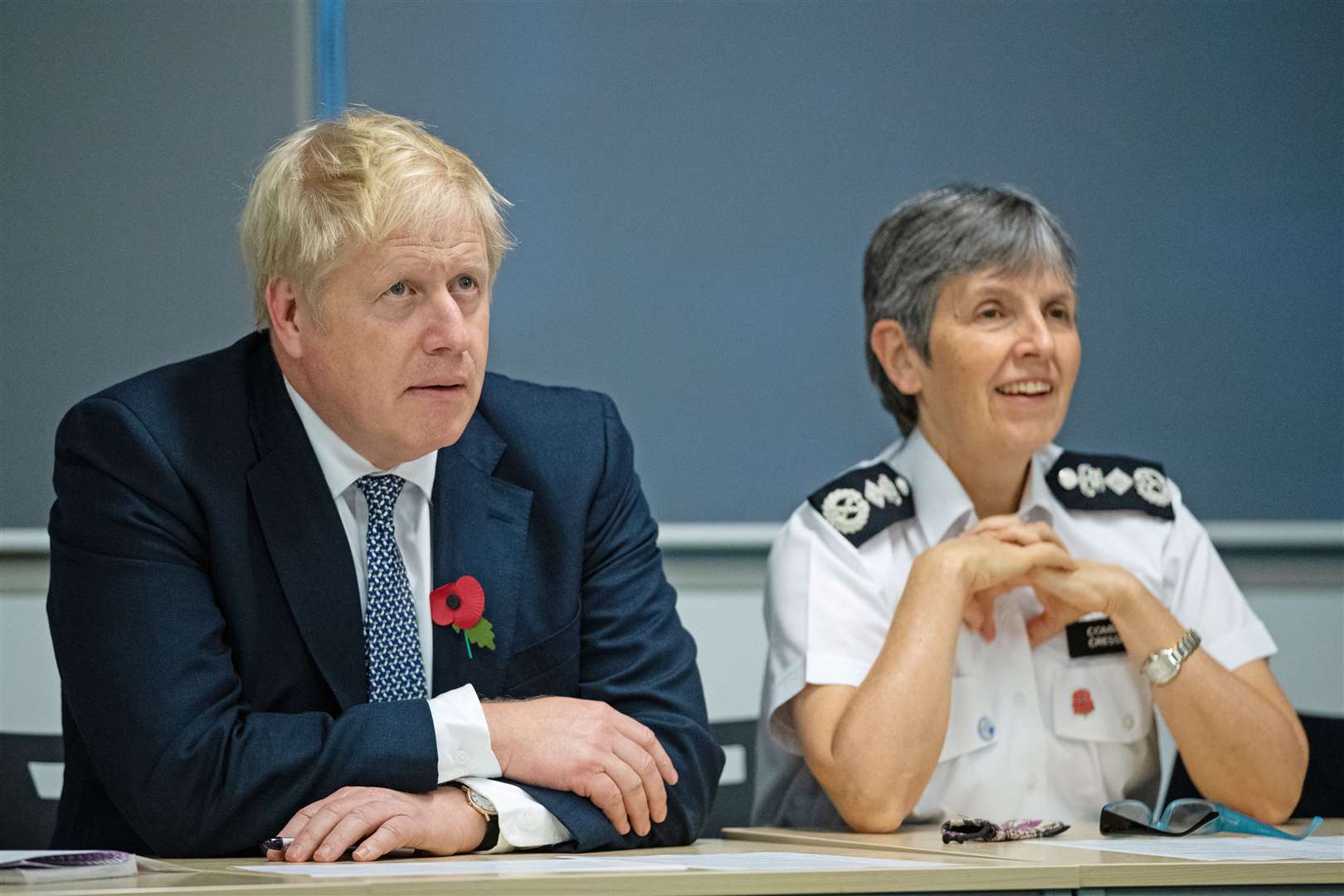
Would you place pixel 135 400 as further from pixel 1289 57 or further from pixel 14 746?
pixel 1289 57

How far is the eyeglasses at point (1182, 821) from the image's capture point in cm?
189

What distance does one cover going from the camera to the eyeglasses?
189 cm

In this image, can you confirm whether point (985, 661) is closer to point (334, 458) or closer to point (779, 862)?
point (779, 862)

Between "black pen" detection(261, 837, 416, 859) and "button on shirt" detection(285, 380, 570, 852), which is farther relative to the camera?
"button on shirt" detection(285, 380, 570, 852)

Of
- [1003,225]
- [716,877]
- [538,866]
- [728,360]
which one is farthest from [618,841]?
[728,360]

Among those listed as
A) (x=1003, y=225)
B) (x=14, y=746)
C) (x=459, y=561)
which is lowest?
(x=14, y=746)

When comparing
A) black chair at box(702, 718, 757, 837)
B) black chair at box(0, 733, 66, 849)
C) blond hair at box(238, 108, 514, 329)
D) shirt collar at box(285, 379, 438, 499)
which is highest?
blond hair at box(238, 108, 514, 329)

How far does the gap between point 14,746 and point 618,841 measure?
40.4 inches

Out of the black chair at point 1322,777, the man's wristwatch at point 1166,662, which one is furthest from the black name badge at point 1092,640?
the black chair at point 1322,777

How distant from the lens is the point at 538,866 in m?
1.44

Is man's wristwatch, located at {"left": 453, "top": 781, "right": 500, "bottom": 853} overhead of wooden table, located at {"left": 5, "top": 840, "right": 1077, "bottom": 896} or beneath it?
beneath

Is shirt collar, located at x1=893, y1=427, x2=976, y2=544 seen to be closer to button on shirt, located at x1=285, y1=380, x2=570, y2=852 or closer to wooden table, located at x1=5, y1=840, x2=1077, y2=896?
button on shirt, located at x1=285, y1=380, x2=570, y2=852

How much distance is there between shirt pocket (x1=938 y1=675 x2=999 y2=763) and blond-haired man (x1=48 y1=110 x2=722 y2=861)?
494mm

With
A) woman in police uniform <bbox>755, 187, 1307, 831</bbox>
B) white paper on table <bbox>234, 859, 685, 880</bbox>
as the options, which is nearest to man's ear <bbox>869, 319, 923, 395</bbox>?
woman in police uniform <bbox>755, 187, 1307, 831</bbox>
